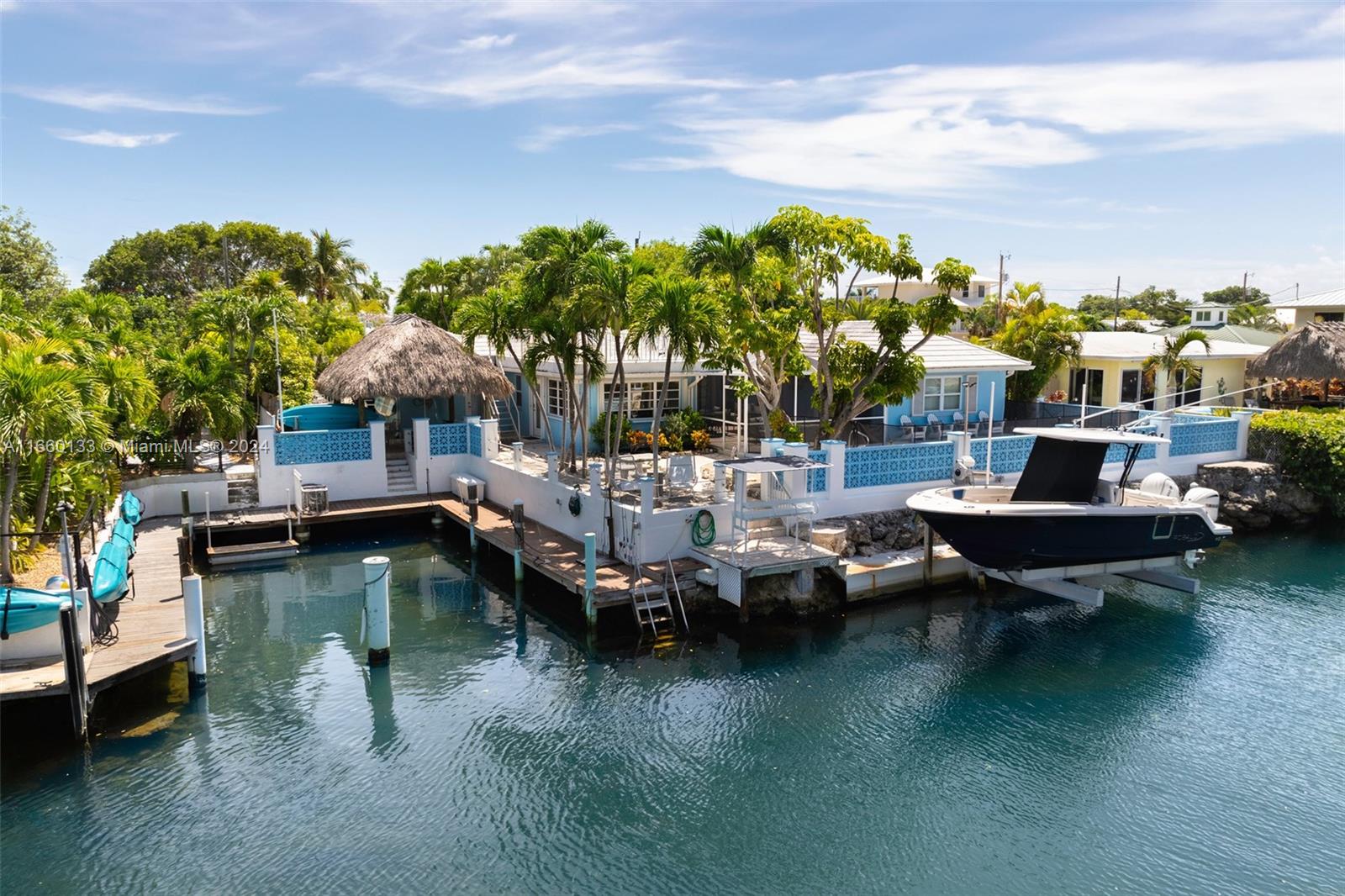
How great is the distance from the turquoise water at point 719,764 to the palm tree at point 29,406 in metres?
3.67

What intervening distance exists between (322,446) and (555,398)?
7.36 meters

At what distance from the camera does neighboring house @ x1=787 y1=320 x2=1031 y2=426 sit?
83.7ft

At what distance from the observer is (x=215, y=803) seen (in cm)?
1044

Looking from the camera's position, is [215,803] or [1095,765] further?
[1095,765]

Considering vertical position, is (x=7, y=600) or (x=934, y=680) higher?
(x=7, y=600)

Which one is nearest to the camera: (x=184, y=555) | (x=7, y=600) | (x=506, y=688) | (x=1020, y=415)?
(x=7, y=600)

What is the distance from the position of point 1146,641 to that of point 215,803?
14972 millimetres

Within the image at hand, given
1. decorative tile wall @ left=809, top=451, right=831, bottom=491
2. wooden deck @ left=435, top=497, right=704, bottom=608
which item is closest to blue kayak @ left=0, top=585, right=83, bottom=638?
wooden deck @ left=435, top=497, right=704, bottom=608

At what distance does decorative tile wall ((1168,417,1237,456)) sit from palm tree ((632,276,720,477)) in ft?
44.4

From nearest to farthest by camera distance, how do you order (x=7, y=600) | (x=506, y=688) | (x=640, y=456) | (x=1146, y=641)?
(x=7, y=600) → (x=506, y=688) → (x=1146, y=641) → (x=640, y=456)

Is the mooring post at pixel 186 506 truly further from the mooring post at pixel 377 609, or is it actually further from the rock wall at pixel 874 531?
the rock wall at pixel 874 531

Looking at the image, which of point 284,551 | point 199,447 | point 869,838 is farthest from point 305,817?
point 199,447

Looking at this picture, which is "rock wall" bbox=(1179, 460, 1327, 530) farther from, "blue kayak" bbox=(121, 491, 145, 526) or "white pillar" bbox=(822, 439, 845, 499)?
"blue kayak" bbox=(121, 491, 145, 526)

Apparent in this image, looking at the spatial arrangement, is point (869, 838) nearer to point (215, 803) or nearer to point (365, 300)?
point (215, 803)
